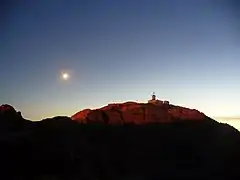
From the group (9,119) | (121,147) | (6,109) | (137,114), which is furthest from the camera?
(137,114)

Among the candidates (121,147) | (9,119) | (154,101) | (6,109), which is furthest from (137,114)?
(9,119)

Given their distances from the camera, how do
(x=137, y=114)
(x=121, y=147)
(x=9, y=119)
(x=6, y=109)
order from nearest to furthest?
1. (x=9, y=119)
2. (x=6, y=109)
3. (x=121, y=147)
4. (x=137, y=114)

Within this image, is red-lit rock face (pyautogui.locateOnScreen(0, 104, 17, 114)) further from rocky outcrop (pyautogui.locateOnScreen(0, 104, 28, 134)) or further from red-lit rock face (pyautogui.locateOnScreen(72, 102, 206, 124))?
red-lit rock face (pyautogui.locateOnScreen(72, 102, 206, 124))

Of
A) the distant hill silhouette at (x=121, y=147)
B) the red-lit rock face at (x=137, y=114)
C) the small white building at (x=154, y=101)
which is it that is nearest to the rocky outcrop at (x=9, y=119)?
the distant hill silhouette at (x=121, y=147)

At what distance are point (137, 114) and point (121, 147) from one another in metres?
31.4

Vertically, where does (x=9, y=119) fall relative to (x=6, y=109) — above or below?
below

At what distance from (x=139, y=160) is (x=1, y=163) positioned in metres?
40.1

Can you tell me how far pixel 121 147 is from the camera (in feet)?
284

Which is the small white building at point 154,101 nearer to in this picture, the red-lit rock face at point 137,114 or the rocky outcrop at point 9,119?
the red-lit rock face at point 137,114

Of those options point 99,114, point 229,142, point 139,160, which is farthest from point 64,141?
point 229,142

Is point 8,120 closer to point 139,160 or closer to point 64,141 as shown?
point 64,141

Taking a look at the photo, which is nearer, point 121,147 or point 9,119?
point 9,119

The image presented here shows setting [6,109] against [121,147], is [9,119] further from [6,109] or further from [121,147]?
[121,147]

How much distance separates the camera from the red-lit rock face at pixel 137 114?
110312 millimetres
